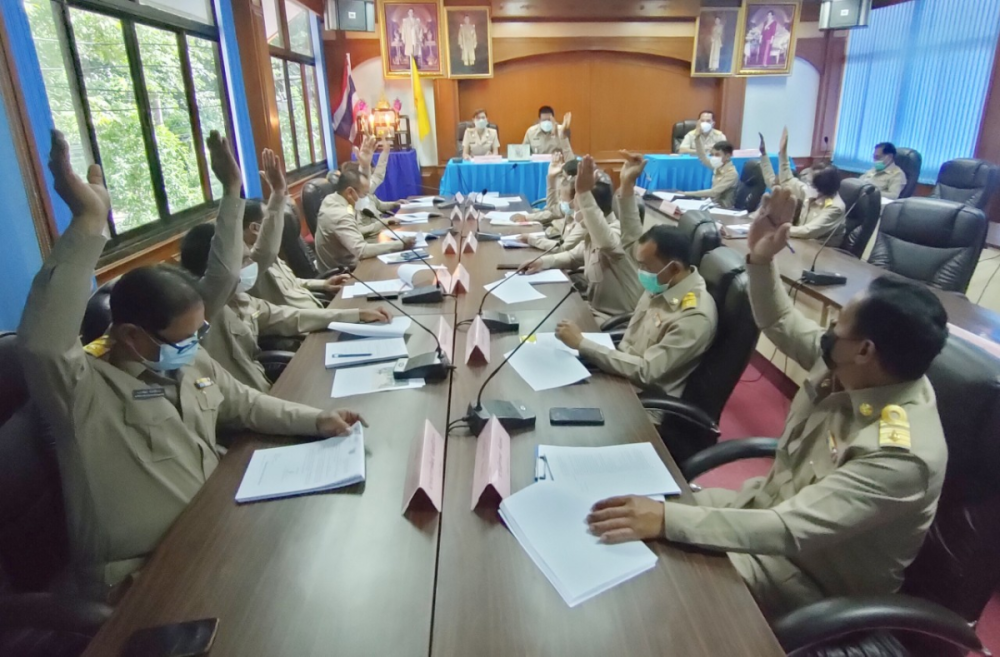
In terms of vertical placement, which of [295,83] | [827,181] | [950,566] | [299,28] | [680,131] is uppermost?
[299,28]

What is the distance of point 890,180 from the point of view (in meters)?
5.77

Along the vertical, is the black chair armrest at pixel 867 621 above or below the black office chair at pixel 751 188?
below

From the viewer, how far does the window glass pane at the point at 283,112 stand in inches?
259

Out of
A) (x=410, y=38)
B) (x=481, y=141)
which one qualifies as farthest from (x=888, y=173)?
(x=410, y=38)

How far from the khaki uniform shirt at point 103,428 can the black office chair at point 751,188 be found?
475cm

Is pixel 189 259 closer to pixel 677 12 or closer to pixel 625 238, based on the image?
pixel 625 238

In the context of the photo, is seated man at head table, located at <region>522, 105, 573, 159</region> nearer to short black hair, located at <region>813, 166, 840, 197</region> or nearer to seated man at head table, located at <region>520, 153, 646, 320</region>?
short black hair, located at <region>813, 166, 840, 197</region>

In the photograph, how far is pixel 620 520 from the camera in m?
1.11

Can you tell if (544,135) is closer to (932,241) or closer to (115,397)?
(932,241)

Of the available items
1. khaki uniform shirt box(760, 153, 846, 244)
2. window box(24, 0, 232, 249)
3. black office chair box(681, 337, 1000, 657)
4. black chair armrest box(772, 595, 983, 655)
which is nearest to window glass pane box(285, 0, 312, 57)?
window box(24, 0, 232, 249)

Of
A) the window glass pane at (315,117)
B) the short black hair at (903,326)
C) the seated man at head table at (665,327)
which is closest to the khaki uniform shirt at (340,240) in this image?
the seated man at head table at (665,327)

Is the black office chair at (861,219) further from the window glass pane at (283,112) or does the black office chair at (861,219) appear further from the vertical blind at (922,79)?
the window glass pane at (283,112)

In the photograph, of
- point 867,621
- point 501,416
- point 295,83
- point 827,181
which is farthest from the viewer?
point 295,83

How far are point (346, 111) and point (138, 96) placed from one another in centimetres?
431
